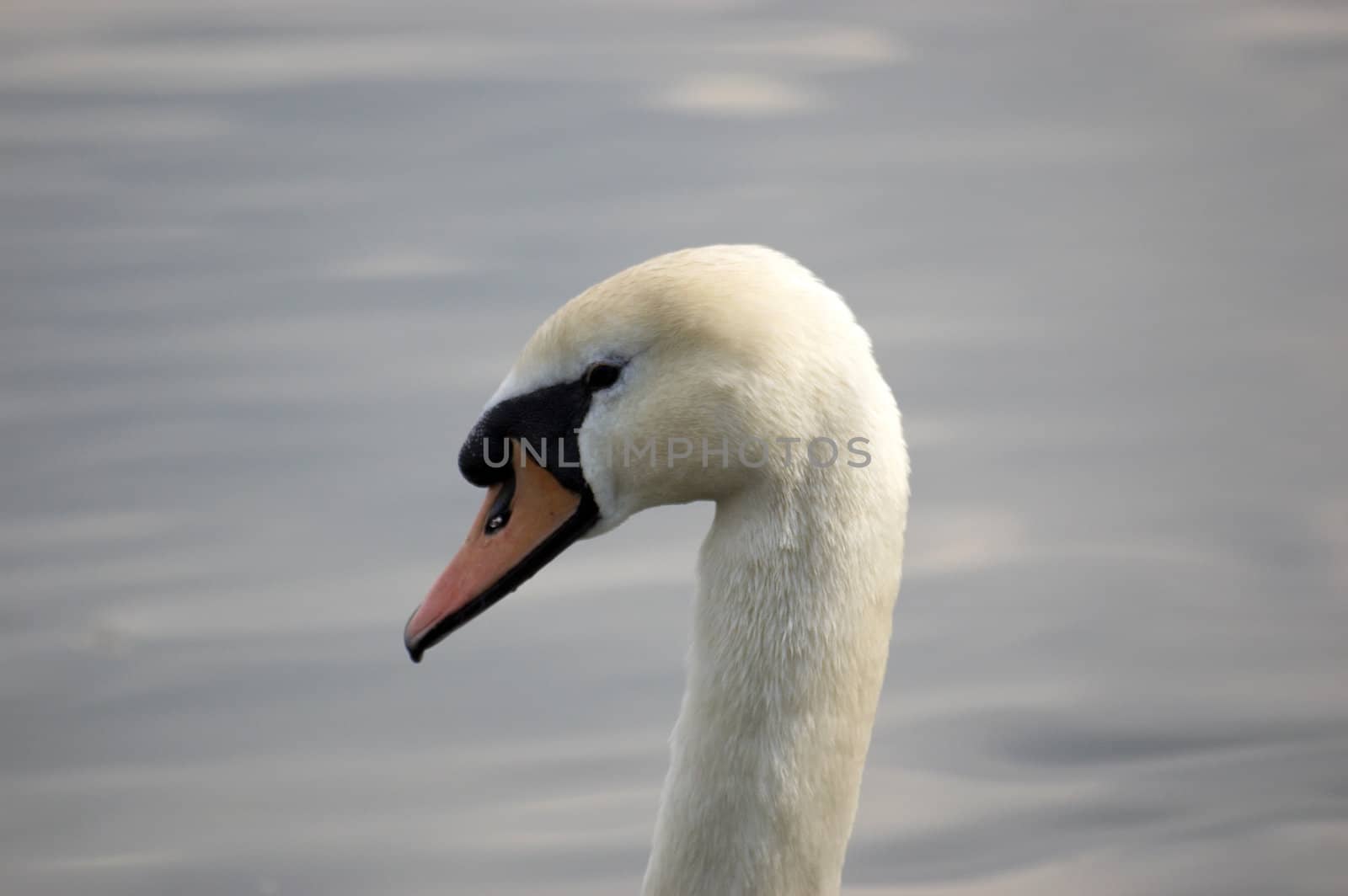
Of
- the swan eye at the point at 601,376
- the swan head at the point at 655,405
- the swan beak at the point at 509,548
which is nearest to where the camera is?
the swan head at the point at 655,405

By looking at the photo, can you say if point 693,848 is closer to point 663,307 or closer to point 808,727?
point 808,727

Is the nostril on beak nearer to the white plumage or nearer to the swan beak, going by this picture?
the swan beak

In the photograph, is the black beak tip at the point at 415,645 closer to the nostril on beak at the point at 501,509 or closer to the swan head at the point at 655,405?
the swan head at the point at 655,405

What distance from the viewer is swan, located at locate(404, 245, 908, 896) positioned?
2.63 m

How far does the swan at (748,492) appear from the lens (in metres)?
2.63

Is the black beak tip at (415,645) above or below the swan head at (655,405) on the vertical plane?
below

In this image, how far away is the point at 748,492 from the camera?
271 centimetres

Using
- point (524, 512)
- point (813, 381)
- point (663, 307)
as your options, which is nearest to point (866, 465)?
point (813, 381)

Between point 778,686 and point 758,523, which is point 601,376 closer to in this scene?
point 758,523

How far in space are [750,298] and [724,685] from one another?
1.96 feet

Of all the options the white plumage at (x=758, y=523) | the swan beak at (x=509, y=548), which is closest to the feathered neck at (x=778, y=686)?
the white plumage at (x=758, y=523)

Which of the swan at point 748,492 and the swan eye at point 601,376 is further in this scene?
the swan eye at point 601,376

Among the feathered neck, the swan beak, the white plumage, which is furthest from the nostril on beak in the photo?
the feathered neck

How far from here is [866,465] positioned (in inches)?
103
